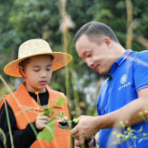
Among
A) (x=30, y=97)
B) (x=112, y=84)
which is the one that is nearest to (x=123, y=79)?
(x=112, y=84)

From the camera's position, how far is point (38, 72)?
2127 millimetres

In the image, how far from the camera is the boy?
1916 millimetres

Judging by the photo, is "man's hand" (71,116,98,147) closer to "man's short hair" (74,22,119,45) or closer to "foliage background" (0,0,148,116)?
"man's short hair" (74,22,119,45)

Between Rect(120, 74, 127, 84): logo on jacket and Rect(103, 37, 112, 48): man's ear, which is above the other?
Rect(103, 37, 112, 48): man's ear

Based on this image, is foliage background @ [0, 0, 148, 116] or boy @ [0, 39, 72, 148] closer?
boy @ [0, 39, 72, 148]

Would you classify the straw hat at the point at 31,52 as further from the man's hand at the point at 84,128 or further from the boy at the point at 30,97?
the man's hand at the point at 84,128

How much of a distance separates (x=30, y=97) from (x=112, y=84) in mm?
752

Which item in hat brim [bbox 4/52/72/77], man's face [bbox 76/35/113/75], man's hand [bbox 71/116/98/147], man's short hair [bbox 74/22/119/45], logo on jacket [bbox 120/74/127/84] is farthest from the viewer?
hat brim [bbox 4/52/72/77]

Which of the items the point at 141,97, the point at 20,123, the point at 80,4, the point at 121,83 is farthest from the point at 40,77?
the point at 80,4

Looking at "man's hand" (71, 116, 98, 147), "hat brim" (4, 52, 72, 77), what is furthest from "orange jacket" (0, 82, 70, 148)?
"man's hand" (71, 116, 98, 147)

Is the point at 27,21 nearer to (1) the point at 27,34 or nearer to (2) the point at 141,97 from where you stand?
(1) the point at 27,34

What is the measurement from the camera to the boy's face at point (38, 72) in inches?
83.1

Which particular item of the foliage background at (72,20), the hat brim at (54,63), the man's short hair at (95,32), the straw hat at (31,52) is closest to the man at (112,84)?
the man's short hair at (95,32)

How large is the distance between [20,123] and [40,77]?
0.42 metres
